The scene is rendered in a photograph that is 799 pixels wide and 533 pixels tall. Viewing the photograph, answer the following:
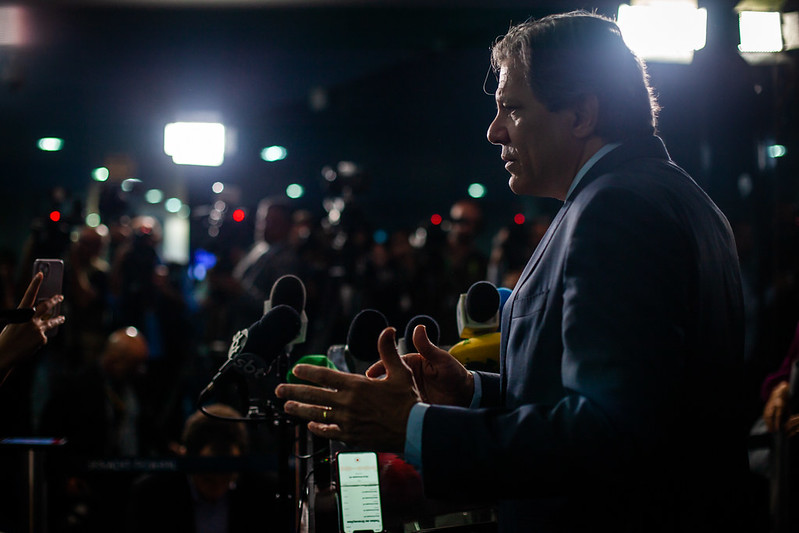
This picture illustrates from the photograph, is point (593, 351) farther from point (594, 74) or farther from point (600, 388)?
point (594, 74)

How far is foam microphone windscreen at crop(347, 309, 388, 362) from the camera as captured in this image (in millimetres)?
1750

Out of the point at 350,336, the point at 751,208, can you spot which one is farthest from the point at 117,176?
the point at 751,208

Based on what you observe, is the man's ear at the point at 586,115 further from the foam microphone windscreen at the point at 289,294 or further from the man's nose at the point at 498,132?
the foam microphone windscreen at the point at 289,294

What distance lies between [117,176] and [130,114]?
1287 mm

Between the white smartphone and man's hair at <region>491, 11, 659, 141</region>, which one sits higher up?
man's hair at <region>491, 11, 659, 141</region>

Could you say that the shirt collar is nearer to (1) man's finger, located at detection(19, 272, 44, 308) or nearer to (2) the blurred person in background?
(1) man's finger, located at detection(19, 272, 44, 308)

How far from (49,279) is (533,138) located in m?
1.27

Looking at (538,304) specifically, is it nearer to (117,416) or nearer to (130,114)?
(117,416)

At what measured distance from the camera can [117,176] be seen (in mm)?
4895

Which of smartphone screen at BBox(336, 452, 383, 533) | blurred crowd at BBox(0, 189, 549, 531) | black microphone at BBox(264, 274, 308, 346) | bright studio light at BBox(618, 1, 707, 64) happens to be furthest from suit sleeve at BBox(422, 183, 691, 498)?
bright studio light at BBox(618, 1, 707, 64)

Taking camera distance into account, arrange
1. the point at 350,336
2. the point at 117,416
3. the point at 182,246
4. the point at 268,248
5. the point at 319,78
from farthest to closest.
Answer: the point at 182,246 < the point at 319,78 < the point at 268,248 < the point at 117,416 < the point at 350,336

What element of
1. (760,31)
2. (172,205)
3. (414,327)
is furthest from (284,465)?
(172,205)

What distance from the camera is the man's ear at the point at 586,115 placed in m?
1.19

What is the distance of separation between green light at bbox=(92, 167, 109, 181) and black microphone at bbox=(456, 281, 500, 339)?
3812 millimetres
